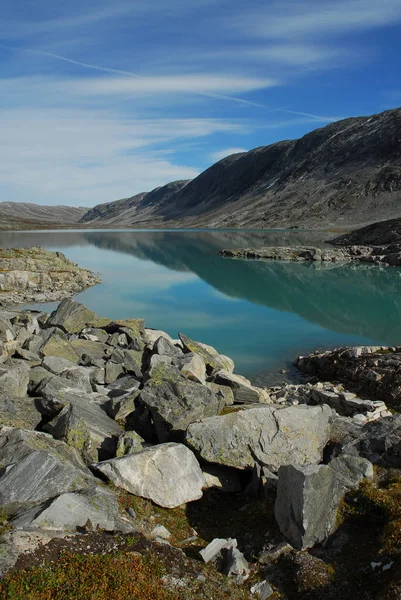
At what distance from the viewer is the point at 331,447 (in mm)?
12609

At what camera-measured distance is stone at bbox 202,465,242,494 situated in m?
11.1

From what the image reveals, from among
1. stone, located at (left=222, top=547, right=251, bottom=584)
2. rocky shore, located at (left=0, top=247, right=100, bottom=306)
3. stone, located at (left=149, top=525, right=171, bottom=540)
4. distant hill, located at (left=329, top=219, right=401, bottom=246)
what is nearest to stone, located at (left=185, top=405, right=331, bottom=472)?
stone, located at (left=149, top=525, right=171, bottom=540)

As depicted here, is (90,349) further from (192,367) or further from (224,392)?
(224,392)

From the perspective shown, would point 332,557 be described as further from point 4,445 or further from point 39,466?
point 4,445

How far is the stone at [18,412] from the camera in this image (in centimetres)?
1170

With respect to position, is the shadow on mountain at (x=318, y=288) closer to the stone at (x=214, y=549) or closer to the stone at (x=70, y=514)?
the stone at (x=214, y=549)

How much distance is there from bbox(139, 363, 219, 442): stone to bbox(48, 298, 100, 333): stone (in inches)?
519

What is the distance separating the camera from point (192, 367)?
16.1 metres

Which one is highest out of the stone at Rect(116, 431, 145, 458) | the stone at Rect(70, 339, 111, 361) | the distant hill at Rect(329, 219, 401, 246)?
the distant hill at Rect(329, 219, 401, 246)

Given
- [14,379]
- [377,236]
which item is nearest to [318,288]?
[14,379]

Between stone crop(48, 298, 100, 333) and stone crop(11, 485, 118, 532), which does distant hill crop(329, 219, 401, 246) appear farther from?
stone crop(11, 485, 118, 532)

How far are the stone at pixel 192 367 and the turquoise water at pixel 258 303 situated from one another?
870cm

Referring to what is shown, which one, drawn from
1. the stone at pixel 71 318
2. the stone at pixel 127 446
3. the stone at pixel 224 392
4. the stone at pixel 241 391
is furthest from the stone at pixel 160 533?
the stone at pixel 71 318

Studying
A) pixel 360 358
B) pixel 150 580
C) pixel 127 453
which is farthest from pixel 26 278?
pixel 150 580
